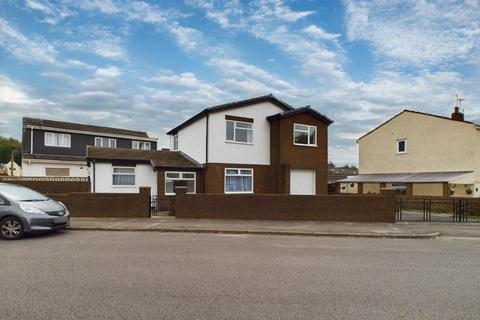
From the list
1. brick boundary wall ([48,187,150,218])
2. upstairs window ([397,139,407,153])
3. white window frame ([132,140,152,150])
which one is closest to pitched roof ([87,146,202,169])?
brick boundary wall ([48,187,150,218])

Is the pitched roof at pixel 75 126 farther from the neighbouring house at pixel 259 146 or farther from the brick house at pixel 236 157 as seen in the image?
the neighbouring house at pixel 259 146

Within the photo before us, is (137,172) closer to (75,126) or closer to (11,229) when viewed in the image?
(11,229)

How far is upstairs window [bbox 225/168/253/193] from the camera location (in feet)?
63.7

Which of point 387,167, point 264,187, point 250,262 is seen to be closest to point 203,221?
point 250,262

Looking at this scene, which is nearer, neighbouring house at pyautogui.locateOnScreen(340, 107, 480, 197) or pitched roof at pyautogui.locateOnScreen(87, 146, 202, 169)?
pitched roof at pyautogui.locateOnScreen(87, 146, 202, 169)

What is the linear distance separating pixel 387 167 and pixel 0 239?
3186 centimetres

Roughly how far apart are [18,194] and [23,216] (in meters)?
1.24

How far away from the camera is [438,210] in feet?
66.0

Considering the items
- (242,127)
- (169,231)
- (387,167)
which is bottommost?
(169,231)

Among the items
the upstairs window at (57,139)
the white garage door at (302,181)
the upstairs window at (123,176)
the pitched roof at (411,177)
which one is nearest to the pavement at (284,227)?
the upstairs window at (123,176)

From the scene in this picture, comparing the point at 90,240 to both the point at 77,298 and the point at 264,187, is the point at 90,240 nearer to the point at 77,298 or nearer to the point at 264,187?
the point at 77,298

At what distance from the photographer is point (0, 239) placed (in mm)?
9641

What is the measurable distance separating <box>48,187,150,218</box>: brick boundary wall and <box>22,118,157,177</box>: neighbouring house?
Answer: 15278 millimetres

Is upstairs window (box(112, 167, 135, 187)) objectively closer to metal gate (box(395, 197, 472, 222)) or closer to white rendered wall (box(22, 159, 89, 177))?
metal gate (box(395, 197, 472, 222))
